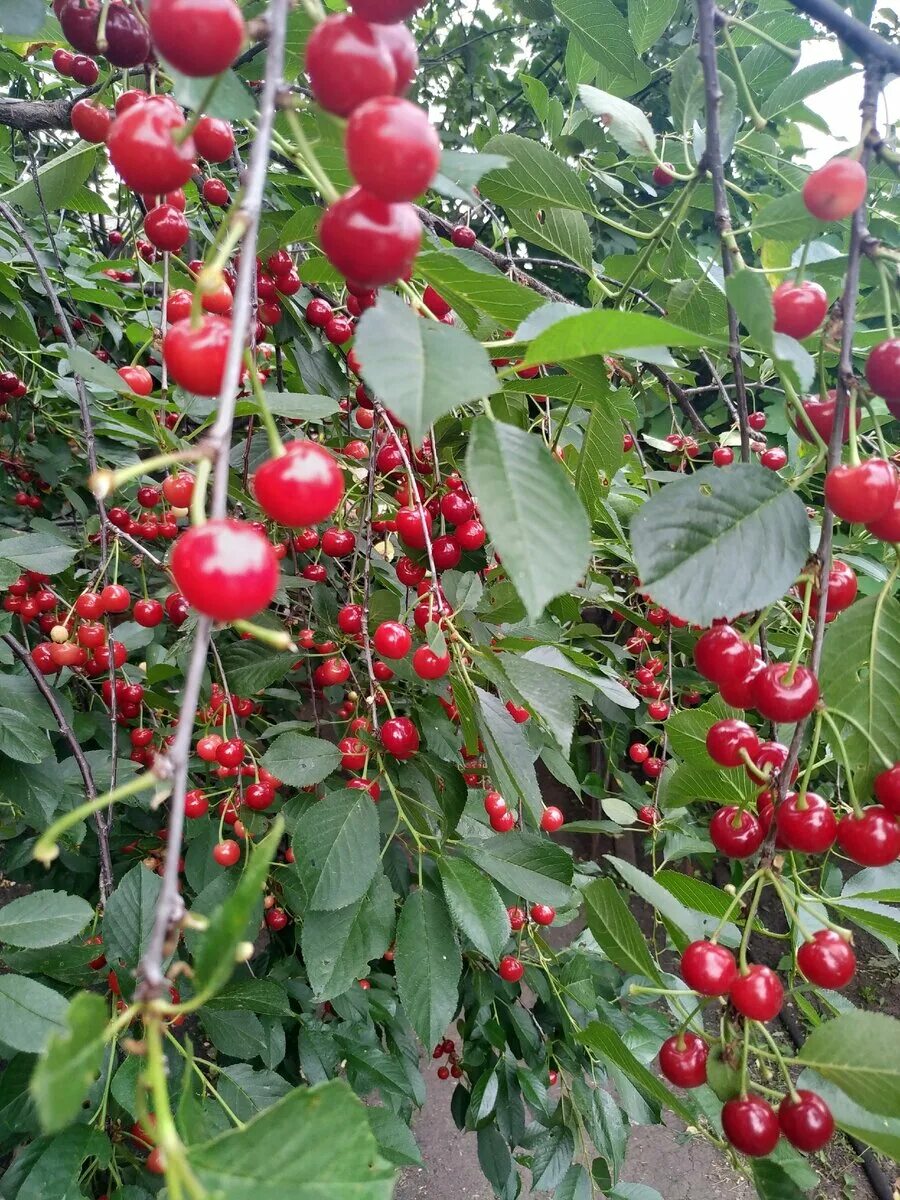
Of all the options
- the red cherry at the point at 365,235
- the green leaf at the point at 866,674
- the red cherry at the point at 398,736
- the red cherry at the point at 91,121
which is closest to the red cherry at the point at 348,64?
the red cherry at the point at 365,235

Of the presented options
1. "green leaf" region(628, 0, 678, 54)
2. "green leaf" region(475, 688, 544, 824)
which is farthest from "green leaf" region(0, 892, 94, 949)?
"green leaf" region(628, 0, 678, 54)

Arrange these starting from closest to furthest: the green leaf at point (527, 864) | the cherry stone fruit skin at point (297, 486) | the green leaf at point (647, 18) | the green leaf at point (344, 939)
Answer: the cherry stone fruit skin at point (297, 486) < the green leaf at point (344, 939) < the green leaf at point (527, 864) < the green leaf at point (647, 18)

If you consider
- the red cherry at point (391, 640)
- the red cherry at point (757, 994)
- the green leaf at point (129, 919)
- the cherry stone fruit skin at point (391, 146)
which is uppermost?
the cherry stone fruit skin at point (391, 146)

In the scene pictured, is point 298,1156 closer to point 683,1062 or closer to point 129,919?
point 683,1062

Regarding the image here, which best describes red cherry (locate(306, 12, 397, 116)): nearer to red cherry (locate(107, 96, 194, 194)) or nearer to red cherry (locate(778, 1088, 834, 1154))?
red cherry (locate(107, 96, 194, 194))

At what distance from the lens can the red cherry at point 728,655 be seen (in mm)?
734

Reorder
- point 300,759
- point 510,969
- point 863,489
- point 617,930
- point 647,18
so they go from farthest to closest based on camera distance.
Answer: point 510,969
point 647,18
point 300,759
point 617,930
point 863,489

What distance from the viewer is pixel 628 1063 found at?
86 cm

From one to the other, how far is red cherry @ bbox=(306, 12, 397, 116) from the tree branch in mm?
38

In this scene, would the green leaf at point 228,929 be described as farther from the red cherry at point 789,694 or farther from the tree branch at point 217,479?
the red cherry at point 789,694

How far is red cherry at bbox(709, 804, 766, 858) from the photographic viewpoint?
0.79 meters

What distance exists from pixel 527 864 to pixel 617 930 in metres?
0.43

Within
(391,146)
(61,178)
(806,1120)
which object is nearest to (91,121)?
(61,178)

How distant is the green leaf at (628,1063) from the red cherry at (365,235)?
0.83 m
